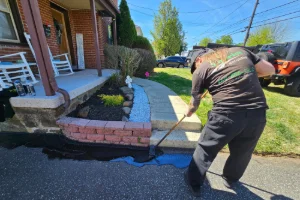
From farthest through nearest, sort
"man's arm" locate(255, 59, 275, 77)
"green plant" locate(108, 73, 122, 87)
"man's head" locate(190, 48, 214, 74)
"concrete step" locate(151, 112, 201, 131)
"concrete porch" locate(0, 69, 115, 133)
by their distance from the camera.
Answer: "green plant" locate(108, 73, 122, 87), "concrete step" locate(151, 112, 201, 131), "concrete porch" locate(0, 69, 115, 133), "man's head" locate(190, 48, 214, 74), "man's arm" locate(255, 59, 275, 77)

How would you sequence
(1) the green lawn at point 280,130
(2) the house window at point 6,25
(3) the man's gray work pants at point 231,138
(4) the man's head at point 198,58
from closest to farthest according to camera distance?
(3) the man's gray work pants at point 231,138 < (4) the man's head at point 198,58 < (1) the green lawn at point 280,130 < (2) the house window at point 6,25

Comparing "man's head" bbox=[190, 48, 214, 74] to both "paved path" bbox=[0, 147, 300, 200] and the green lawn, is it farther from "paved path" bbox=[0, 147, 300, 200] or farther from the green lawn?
the green lawn

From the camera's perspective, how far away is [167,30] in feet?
75.4

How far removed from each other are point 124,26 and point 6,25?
20.6ft

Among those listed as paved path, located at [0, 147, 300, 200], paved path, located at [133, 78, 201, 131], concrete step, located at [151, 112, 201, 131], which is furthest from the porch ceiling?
paved path, located at [0, 147, 300, 200]

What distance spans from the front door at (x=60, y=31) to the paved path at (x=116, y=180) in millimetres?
4431

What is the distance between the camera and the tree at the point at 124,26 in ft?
28.1

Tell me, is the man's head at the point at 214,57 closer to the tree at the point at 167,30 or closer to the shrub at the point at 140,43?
the shrub at the point at 140,43

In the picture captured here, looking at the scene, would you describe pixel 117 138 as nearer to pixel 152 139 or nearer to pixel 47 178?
pixel 152 139

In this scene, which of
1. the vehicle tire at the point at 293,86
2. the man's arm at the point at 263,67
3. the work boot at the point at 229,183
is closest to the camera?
the man's arm at the point at 263,67

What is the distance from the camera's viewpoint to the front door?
491 centimetres

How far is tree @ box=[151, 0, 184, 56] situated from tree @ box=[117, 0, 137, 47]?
16.0m

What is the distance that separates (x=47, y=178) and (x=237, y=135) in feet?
6.95

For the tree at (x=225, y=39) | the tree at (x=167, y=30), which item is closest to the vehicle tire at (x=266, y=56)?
the tree at (x=167, y=30)
